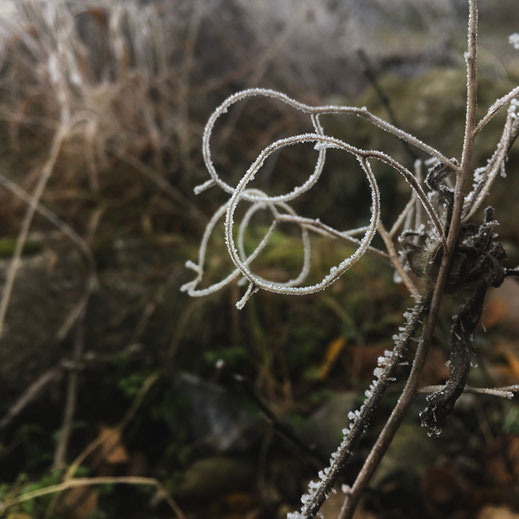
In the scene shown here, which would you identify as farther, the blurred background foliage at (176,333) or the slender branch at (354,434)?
the blurred background foliage at (176,333)

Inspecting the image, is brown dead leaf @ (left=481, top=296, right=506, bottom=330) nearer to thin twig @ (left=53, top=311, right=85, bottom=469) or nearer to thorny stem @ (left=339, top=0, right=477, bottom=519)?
thorny stem @ (left=339, top=0, right=477, bottom=519)

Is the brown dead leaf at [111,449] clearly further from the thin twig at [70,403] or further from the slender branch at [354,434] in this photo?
the slender branch at [354,434]

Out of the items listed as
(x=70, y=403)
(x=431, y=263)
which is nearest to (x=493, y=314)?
(x=431, y=263)

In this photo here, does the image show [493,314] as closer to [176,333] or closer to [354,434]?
[176,333]

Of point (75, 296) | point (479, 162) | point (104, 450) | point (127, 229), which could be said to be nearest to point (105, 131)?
point (127, 229)

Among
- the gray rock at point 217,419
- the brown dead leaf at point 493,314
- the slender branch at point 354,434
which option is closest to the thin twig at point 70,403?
the gray rock at point 217,419
